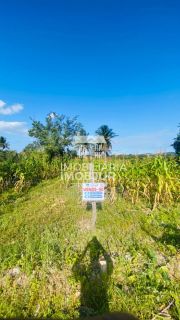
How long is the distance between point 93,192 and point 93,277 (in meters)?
1.48

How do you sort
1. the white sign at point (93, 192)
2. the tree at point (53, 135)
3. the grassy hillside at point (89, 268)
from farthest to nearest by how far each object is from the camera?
the tree at point (53, 135) → the white sign at point (93, 192) → the grassy hillside at point (89, 268)

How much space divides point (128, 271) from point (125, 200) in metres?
5.23

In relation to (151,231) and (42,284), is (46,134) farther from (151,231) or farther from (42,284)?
(42,284)

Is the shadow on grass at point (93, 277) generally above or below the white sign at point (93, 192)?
below

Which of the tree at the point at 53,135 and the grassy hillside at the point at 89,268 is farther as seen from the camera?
the tree at the point at 53,135

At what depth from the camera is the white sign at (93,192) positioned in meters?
4.84

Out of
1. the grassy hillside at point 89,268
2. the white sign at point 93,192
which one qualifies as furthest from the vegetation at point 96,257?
the white sign at point 93,192

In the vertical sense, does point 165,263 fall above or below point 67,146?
below

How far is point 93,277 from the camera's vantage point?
3.73 meters

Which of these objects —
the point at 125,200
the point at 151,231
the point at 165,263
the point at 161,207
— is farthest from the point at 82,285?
the point at 125,200

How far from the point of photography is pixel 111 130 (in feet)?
180

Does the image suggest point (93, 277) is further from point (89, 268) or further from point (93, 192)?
point (93, 192)

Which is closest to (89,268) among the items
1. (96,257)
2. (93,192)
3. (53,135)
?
(96,257)

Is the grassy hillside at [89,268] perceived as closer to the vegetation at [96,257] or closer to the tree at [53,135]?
the vegetation at [96,257]
